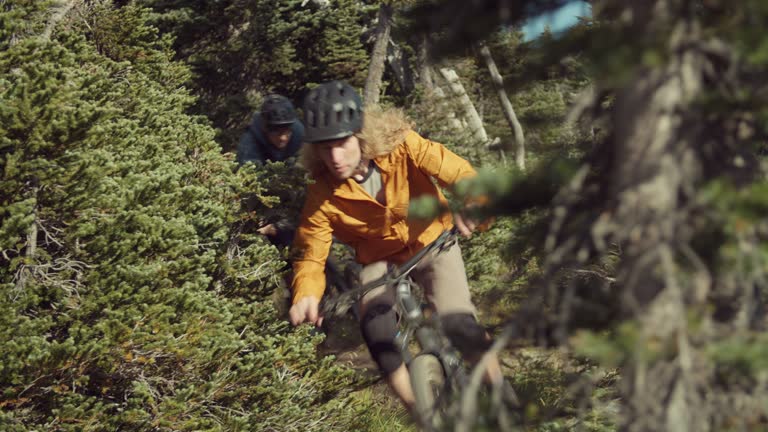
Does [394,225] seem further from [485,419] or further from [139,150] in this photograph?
[485,419]

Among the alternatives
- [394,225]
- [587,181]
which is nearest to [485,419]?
[587,181]

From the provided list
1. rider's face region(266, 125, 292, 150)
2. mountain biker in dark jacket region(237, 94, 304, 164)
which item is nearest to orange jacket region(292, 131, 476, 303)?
mountain biker in dark jacket region(237, 94, 304, 164)

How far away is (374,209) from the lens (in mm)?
5812

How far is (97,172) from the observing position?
588 centimetres

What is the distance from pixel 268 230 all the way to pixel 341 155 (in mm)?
2860

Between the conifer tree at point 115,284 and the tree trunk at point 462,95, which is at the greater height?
the conifer tree at point 115,284

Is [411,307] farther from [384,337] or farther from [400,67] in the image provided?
[400,67]

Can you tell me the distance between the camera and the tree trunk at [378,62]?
15.1m

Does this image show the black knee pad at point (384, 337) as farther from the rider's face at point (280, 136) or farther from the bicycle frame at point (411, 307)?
the rider's face at point (280, 136)

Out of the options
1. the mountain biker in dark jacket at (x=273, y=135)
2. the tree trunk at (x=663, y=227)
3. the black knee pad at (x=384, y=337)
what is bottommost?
the black knee pad at (x=384, y=337)

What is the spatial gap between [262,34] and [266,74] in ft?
3.54

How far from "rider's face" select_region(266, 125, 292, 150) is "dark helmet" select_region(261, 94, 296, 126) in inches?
3.2

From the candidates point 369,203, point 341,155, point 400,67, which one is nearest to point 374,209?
A: point 369,203

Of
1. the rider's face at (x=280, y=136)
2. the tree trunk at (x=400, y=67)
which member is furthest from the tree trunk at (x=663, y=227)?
the tree trunk at (x=400, y=67)
